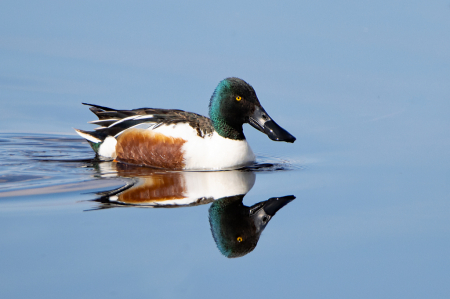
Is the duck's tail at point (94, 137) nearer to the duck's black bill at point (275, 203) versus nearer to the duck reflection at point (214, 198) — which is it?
the duck reflection at point (214, 198)

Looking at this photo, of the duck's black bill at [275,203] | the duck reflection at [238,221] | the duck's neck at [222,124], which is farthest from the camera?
the duck's neck at [222,124]

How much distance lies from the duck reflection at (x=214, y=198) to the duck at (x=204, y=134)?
0.69ft

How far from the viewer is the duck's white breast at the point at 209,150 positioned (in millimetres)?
7777

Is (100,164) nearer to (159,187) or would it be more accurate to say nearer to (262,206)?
A: (159,187)

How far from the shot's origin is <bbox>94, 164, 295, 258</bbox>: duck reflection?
5.64m

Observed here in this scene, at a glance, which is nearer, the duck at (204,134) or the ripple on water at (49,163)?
the ripple on water at (49,163)

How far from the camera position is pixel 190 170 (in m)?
7.77

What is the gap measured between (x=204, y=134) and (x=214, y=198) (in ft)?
5.35

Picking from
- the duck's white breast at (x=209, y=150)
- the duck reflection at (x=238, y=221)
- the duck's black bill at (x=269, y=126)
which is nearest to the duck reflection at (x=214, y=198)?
the duck reflection at (x=238, y=221)

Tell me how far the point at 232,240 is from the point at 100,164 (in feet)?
10.4

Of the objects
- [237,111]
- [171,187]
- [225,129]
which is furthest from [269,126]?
[171,187]

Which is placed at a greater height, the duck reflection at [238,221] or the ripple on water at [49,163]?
the ripple on water at [49,163]

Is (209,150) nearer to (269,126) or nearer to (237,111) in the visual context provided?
(237,111)

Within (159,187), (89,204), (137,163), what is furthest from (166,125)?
(89,204)
